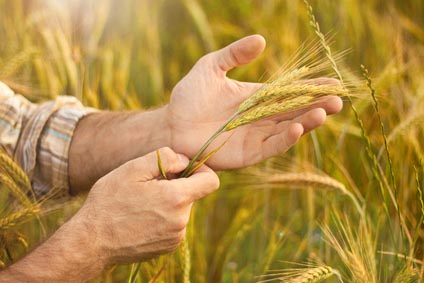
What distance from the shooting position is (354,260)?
118 cm

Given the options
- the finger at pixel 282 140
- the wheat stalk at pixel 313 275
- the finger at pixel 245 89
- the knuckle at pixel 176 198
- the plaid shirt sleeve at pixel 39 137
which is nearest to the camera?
the wheat stalk at pixel 313 275

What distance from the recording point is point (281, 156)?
2100 millimetres

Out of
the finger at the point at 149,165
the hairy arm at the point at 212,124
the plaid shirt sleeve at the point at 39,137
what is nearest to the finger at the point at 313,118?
the hairy arm at the point at 212,124

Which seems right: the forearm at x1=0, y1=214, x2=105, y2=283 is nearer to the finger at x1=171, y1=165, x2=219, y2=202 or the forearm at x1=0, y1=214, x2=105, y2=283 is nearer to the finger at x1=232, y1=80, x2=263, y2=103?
the finger at x1=171, y1=165, x2=219, y2=202

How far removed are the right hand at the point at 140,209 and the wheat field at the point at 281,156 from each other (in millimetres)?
64

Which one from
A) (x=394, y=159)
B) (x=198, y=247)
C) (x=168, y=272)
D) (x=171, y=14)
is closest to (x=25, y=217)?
(x=168, y=272)

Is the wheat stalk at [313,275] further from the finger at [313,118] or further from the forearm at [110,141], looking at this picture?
the forearm at [110,141]

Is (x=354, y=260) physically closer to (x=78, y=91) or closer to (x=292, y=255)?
(x=292, y=255)

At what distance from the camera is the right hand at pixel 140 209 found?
3.92 feet

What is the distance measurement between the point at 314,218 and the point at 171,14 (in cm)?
154

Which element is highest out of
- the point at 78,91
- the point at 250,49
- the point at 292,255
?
the point at 250,49

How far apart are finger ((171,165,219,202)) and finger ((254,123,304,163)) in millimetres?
166

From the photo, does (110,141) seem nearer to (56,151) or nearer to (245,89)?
(56,151)

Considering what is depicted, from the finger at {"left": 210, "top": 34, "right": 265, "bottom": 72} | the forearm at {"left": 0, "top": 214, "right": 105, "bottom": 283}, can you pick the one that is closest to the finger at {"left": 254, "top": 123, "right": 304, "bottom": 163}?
the finger at {"left": 210, "top": 34, "right": 265, "bottom": 72}
